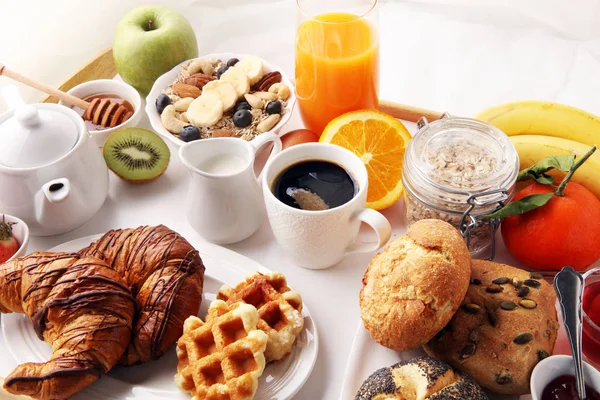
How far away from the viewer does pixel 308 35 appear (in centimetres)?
178

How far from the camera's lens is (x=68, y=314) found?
1328 mm

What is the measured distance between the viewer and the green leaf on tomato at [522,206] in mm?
1472

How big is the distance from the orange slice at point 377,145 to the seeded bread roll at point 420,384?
1.82 feet

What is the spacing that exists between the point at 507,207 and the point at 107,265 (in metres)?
0.91

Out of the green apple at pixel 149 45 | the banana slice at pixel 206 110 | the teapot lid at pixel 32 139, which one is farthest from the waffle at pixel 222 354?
the green apple at pixel 149 45

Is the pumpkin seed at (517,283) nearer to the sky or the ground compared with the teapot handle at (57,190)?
nearer to the ground

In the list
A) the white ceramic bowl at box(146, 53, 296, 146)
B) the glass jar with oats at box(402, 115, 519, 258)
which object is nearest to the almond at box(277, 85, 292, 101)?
the white ceramic bowl at box(146, 53, 296, 146)

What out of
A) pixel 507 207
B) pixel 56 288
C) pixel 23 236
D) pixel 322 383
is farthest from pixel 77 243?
pixel 507 207

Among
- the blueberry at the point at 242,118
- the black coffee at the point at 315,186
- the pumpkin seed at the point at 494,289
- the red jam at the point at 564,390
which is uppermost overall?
the black coffee at the point at 315,186

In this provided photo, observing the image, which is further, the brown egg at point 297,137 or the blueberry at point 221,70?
the blueberry at point 221,70

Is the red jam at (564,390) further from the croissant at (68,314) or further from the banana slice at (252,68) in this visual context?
the banana slice at (252,68)

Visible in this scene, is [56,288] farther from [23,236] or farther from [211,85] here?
[211,85]

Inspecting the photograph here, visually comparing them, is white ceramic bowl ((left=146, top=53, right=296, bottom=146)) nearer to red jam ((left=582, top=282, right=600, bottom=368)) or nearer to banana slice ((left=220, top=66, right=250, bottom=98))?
banana slice ((left=220, top=66, right=250, bottom=98))

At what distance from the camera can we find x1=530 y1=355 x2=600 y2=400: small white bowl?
3.88ft
